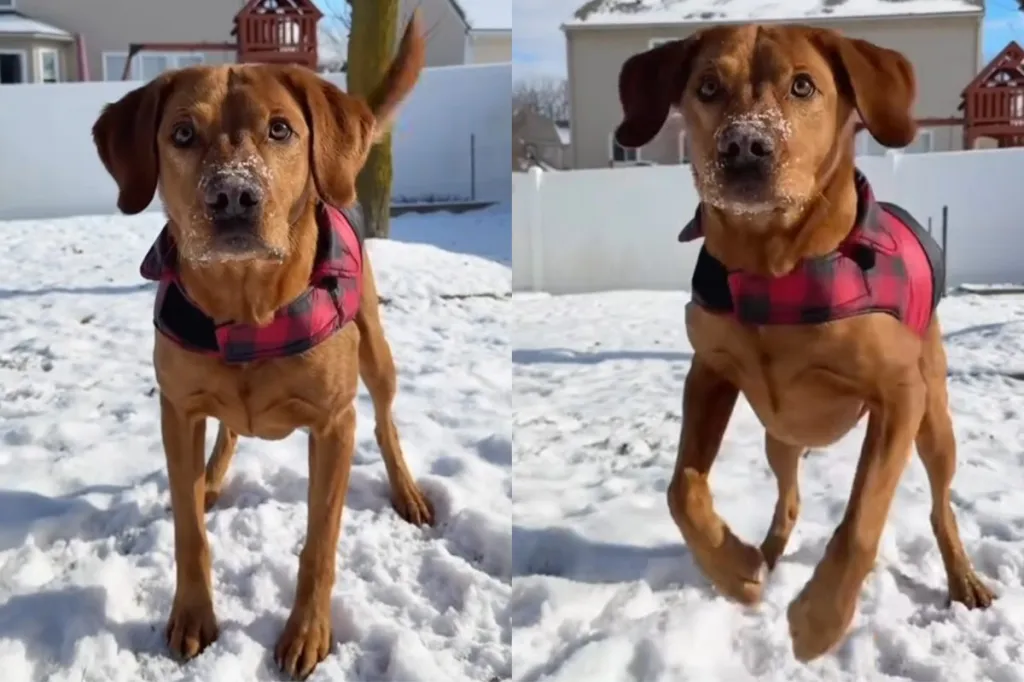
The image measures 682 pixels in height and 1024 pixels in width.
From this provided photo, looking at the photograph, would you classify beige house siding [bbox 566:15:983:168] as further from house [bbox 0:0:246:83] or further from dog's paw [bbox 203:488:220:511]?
dog's paw [bbox 203:488:220:511]

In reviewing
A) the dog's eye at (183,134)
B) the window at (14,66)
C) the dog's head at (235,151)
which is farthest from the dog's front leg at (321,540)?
the window at (14,66)

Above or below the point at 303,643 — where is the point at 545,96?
above

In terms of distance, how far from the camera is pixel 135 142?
1.29 meters

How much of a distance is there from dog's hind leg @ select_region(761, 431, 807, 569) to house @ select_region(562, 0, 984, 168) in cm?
41

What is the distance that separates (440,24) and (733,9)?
1.77 feet

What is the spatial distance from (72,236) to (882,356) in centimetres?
147

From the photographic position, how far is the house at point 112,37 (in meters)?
1.62

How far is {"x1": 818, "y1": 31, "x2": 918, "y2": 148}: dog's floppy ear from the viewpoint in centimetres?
107

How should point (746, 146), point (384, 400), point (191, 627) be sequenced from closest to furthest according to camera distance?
point (746, 146) → point (191, 627) → point (384, 400)

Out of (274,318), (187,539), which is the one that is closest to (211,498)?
(187,539)

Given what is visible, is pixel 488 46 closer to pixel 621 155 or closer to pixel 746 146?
pixel 621 155

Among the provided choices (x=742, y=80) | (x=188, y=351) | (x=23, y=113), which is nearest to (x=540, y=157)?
(x=742, y=80)

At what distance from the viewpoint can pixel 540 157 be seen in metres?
1.46

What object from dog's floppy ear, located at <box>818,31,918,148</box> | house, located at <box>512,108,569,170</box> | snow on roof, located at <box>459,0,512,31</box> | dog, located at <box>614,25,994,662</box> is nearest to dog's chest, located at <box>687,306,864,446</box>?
dog, located at <box>614,25,994,662</box>
